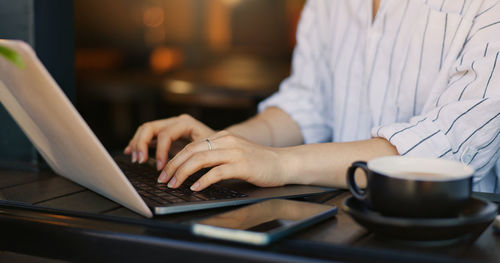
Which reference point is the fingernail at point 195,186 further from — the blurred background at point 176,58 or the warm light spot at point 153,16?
the warm light spot at point 153,16

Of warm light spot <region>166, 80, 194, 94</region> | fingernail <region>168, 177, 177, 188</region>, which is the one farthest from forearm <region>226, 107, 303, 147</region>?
warm light spot <region>166, 80, 194, 94</region>

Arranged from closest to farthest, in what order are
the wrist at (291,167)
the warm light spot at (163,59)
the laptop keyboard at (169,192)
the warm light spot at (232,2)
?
the laptop keyboard at (169,192) → the wrist at (291,167) → the warm light spot at (163,59) → the warm light spot at (232,2)

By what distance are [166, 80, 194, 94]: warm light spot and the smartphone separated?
9.75 feet

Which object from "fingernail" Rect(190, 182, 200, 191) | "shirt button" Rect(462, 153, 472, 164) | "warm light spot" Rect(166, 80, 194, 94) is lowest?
"warm light spot" Rect(166, 80, 194, 94)

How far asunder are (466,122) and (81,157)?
0.66m

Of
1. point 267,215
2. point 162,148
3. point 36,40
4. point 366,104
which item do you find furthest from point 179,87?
point 267,215

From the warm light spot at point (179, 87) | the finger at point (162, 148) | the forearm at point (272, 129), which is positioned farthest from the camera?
the warm light spot at point (179, 87)

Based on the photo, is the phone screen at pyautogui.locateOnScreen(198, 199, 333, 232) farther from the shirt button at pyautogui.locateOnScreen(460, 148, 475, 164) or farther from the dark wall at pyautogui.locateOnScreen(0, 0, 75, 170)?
the dark wall at pyautogui.locateOnScreen(0, 0, 75, 170)

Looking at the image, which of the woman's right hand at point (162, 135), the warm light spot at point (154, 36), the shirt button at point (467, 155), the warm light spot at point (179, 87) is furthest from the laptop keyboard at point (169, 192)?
the warm light spot at point (154, 36)

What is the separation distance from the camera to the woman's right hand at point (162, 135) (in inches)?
44.6

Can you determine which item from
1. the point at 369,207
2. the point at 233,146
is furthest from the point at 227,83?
the point at 369,207

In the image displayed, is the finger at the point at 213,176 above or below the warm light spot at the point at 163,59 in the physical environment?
above

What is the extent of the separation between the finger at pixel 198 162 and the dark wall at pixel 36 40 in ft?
1.39

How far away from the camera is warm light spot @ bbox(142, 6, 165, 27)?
16.9 ft
